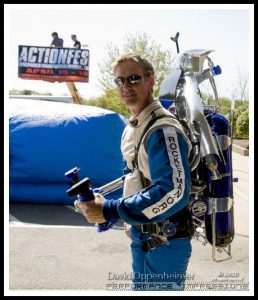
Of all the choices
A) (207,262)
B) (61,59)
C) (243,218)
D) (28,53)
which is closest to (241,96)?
(61,59)

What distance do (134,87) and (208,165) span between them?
64 centimetres

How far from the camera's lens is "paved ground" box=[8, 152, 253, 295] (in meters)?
3.53

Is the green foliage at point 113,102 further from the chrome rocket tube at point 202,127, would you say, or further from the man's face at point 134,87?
the man's face at point 134,87

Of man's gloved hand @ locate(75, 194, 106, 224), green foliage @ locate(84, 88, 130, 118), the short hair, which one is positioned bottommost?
man's gloved hand @ locate(75, 194, 106, 224)

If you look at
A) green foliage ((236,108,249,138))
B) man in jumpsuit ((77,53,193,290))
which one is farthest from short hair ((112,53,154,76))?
green foliage ((236,108,249,138))

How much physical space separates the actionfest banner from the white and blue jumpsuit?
54.0ft

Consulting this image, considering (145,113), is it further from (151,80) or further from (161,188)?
(161,188)

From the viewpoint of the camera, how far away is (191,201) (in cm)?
218

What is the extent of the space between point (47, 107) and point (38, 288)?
12.8ft

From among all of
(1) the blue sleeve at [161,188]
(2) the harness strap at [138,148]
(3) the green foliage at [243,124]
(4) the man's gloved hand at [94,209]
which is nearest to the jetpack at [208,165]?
(2) the harness strap at [138,148]

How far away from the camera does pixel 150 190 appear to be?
1.67m

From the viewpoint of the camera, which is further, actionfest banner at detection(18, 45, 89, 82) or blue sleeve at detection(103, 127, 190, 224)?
actionfest banner at detection(18, 45, 89, 82)

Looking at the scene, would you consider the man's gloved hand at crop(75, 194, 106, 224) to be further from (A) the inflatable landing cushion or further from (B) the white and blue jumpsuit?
(A) the inflatable landing cushion

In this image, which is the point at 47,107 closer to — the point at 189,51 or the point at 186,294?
the point at 189,51
